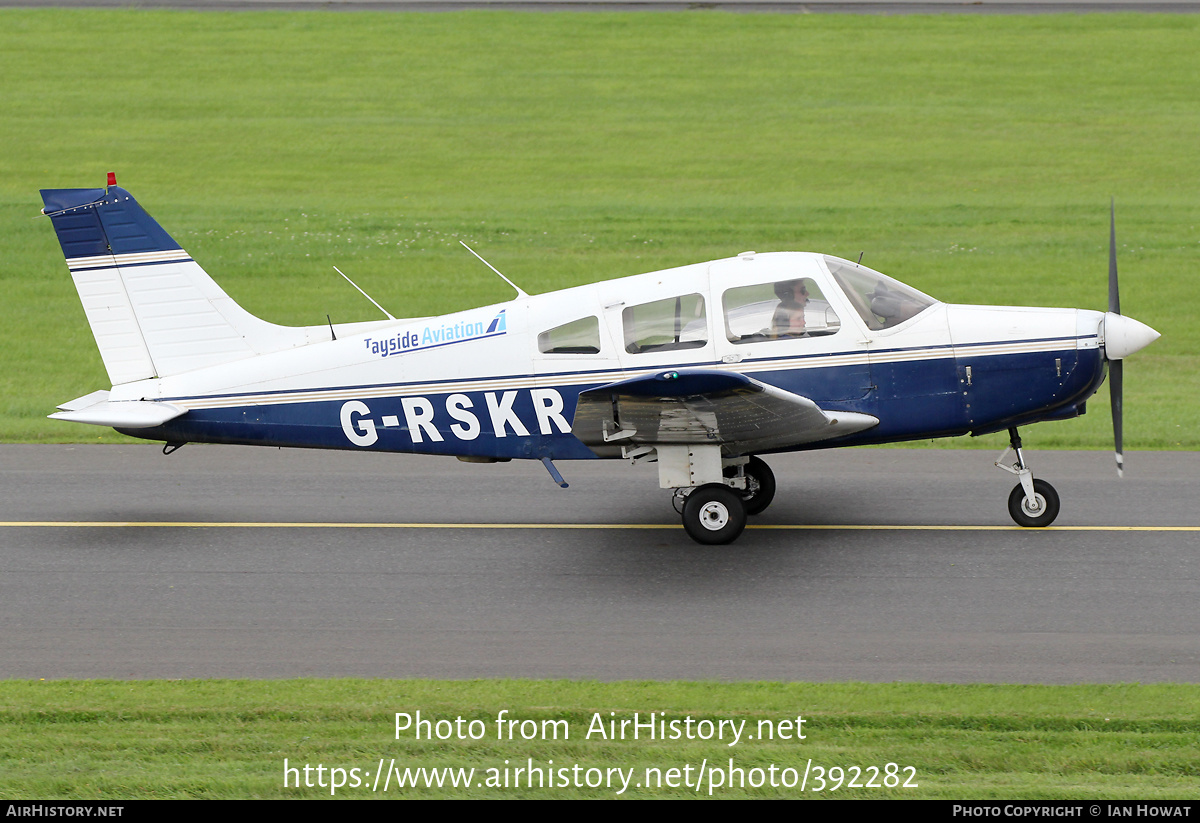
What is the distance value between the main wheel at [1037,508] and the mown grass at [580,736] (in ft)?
10.5

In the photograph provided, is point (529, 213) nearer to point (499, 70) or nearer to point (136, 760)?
point (499, 70)

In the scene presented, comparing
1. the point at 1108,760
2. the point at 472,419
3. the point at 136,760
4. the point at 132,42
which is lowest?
the point at 1108,760

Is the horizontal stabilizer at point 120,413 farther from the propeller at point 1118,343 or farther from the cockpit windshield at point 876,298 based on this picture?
the propeller at point 1118,343

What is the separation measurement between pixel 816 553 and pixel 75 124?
25094mm

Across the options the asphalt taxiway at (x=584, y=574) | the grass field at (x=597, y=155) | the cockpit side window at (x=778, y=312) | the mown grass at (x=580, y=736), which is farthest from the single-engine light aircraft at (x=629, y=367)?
the grass field at (x=597, y=155)

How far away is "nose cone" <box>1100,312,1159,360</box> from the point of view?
33.3 feet

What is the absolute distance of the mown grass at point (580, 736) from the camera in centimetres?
666

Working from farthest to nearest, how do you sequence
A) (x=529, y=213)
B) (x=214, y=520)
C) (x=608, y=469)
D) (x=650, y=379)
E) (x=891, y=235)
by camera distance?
(x=529, y=213) < (x=891, y=235) < (x=608, y=469) < (x=214, y=520) < (x=650, y=379)

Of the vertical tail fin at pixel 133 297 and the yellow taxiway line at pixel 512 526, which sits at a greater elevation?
the vertical tail fin at pixel 133 297

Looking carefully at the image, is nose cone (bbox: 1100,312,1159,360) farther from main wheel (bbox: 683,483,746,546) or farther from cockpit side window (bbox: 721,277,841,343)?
main wheel (bbox: 683,483,746,546)

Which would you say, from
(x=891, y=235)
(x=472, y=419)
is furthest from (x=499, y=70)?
(x=472, y=419)

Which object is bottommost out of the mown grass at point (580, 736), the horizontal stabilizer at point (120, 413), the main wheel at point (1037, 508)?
the mown grass at point (580, 736)

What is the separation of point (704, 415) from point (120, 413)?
4732 millimetres

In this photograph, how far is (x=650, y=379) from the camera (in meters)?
9.24
